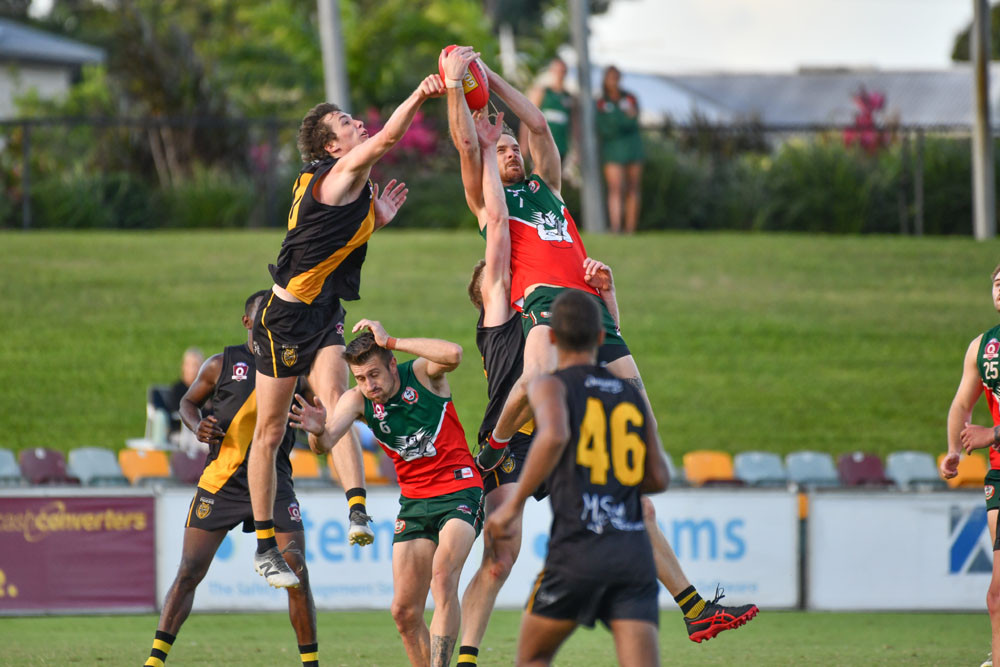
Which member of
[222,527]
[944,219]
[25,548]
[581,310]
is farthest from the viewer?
[944,219]

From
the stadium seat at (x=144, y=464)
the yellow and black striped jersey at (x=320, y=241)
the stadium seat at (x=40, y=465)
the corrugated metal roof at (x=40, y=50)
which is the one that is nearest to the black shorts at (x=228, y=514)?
the yellow and black striped jersey at (x=320, y=241)

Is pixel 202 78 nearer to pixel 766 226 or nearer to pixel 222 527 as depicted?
pixel 766 226

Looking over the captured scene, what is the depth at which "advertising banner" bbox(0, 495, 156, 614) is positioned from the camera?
1171 centimetres

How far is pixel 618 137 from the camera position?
20.5m

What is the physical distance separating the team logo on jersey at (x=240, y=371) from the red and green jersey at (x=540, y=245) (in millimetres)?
1711

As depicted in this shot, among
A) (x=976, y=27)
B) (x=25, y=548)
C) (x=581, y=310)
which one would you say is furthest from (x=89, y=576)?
(x=976, y=27)

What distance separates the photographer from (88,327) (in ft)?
62.9

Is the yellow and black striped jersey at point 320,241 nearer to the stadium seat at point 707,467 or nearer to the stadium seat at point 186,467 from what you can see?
the stadium seat at point 186,467

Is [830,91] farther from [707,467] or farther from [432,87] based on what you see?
[432,87]

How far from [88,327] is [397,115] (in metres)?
13.3

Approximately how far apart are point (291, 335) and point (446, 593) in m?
1.68

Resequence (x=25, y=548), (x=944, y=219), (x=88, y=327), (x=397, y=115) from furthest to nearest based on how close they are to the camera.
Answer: (x=944, y=219), (x=88, y=327), (x=25, y=548), (x=397, y=115)

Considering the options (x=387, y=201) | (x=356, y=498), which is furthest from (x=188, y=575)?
(x=387, y=201)

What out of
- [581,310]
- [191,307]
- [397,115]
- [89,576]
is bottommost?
[89,576]
